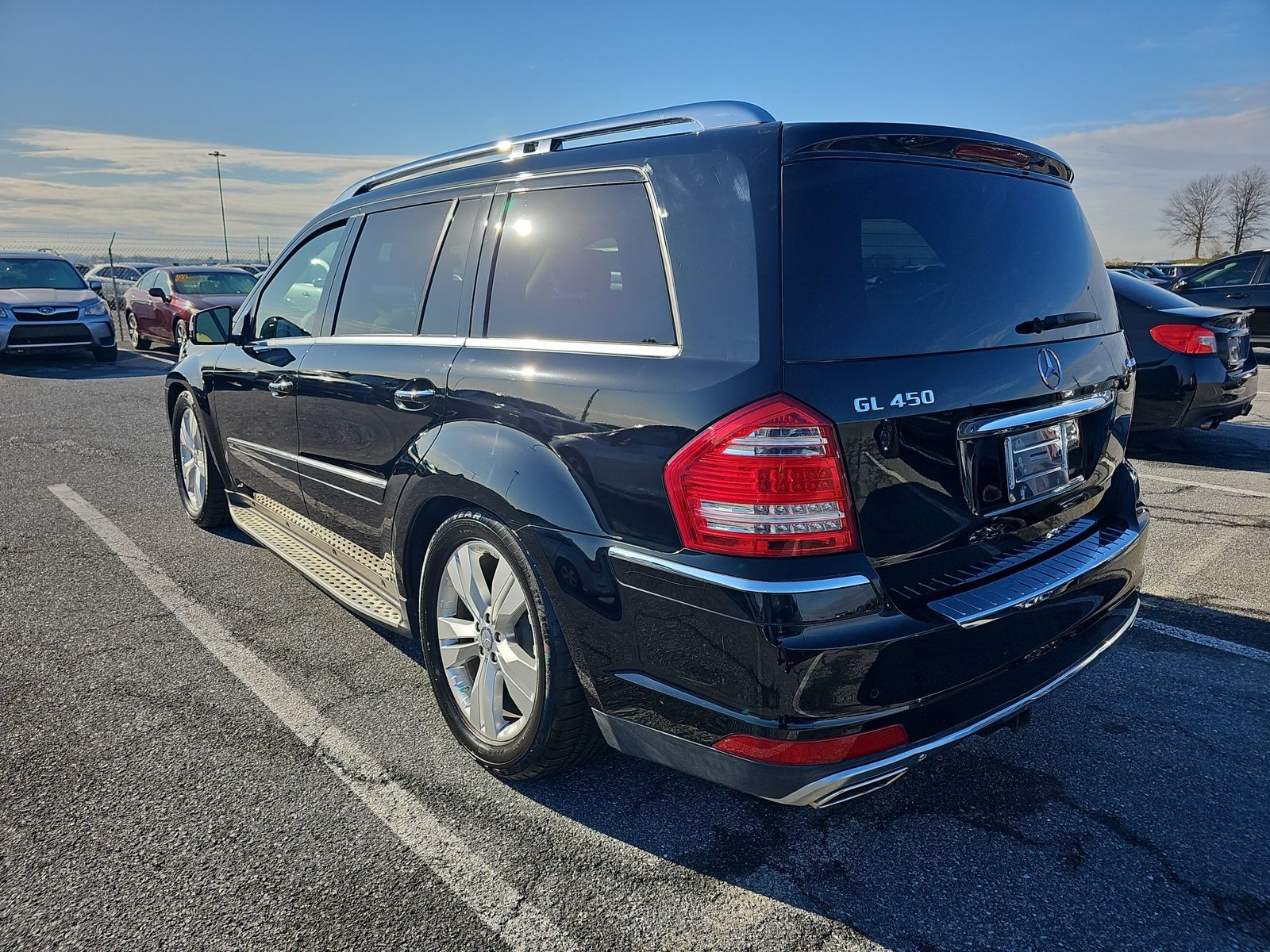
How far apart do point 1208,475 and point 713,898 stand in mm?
6175

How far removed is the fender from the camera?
2334mm

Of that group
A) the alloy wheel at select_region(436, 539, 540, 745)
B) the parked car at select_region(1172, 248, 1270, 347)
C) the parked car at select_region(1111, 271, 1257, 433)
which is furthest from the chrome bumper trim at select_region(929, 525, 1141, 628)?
the parked car at select_region(1172, 248, 1270, 347)

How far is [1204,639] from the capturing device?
3.76 m

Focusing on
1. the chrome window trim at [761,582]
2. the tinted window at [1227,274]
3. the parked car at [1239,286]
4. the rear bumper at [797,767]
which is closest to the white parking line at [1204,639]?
the rear bumper at [797,767]

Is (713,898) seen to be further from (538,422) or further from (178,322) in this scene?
(178,322)

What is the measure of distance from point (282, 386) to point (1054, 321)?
313 cm

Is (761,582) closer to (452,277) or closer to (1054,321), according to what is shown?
(1054,321)

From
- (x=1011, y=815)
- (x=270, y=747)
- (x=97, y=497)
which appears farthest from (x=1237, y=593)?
(x=97, y=497)

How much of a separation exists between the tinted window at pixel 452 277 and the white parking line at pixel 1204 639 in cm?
322

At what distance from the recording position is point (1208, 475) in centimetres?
670

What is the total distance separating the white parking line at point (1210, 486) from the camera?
6.12m

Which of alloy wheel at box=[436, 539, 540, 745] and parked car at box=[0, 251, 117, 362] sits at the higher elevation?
parked car at box=[0, 251, 117, 362]

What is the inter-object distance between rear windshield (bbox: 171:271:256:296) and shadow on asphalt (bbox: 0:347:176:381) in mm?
1375

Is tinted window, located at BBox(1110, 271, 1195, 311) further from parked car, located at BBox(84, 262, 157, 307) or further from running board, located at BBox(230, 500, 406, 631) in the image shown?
parked car, located at BBox(84, 262, 157, 307)
